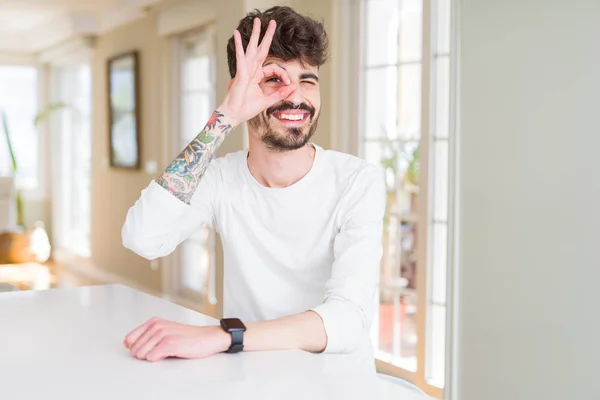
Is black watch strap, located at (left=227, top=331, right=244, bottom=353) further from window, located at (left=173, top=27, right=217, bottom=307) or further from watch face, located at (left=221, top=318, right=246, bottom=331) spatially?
window, located at (left=173, top=27, right=217, bottom=307)

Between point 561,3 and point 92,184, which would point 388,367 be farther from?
point 92,184

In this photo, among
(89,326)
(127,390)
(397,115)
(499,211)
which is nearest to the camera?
(127,390)

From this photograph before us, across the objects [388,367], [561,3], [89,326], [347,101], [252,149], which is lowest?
[388,367]

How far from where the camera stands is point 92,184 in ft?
25.6

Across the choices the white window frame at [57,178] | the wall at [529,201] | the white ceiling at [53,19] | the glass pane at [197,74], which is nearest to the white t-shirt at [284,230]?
the wall at [529,201]

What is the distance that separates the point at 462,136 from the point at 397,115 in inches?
33.3

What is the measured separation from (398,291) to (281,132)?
7.17ft

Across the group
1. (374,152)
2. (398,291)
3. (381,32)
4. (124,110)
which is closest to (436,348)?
(398,291)

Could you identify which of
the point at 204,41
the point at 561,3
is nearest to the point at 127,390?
the point at 561,3

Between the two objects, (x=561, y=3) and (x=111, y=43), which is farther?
(x=111, y=43)

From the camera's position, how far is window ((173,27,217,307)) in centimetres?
551

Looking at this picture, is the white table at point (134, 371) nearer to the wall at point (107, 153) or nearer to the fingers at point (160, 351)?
the fingers at point (160, 351)

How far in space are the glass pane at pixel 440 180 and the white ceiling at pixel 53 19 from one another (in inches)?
129

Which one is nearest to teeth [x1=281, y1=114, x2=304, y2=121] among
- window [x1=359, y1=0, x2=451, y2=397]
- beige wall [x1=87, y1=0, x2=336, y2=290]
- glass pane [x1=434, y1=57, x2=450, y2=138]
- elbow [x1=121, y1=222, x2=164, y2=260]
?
elbow [x1=121, y1=222, x2=164, y2=260]
